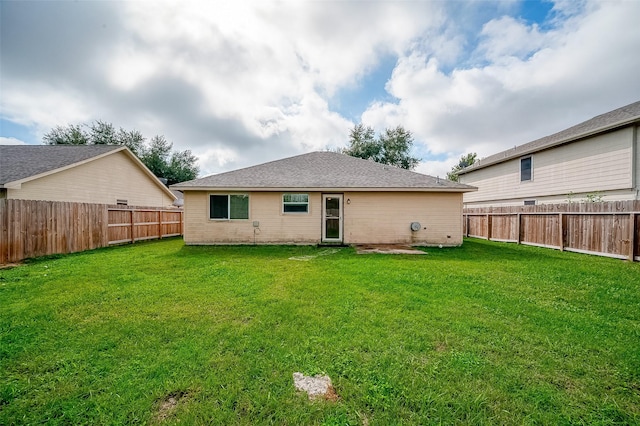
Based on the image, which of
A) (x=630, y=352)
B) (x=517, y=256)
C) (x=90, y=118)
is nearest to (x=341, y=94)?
(x=517, y=256)

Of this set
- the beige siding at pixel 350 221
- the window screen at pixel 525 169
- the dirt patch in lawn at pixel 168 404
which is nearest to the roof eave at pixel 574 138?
the window screen at pixel 525 169

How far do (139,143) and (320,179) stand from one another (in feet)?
105

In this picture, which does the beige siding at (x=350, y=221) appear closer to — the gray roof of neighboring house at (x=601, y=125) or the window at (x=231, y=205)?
the window at (x=231, y=205)

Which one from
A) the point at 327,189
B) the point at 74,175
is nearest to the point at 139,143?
the point at 74,175

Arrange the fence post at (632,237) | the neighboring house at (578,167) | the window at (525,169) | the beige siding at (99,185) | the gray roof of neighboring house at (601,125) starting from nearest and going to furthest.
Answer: the fence post at (632,237) → the gray roof of neighboring house at (601,125) → the neighboring house at (578,167) → the beige siding at (99,185) → the window at (525,169)

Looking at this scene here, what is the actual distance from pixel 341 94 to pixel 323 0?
544 cm

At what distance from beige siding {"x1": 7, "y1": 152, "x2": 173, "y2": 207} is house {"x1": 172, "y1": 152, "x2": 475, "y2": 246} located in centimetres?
644

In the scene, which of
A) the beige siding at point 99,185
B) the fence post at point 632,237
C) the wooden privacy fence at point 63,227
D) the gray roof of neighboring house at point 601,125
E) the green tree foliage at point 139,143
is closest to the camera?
the fence post at point 632,237

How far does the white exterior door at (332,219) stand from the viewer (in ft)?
33.6

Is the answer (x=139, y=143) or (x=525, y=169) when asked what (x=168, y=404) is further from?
(x=139, y=143)

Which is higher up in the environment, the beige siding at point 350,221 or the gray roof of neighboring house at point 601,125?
the gray roof of neighboring house at point 601,125

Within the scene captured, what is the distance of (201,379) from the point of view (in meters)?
2.22

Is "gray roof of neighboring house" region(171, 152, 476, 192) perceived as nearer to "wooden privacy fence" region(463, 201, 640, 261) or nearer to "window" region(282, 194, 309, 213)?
"window" region(282, 194, 309, 213)

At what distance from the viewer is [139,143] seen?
31.7 metres
